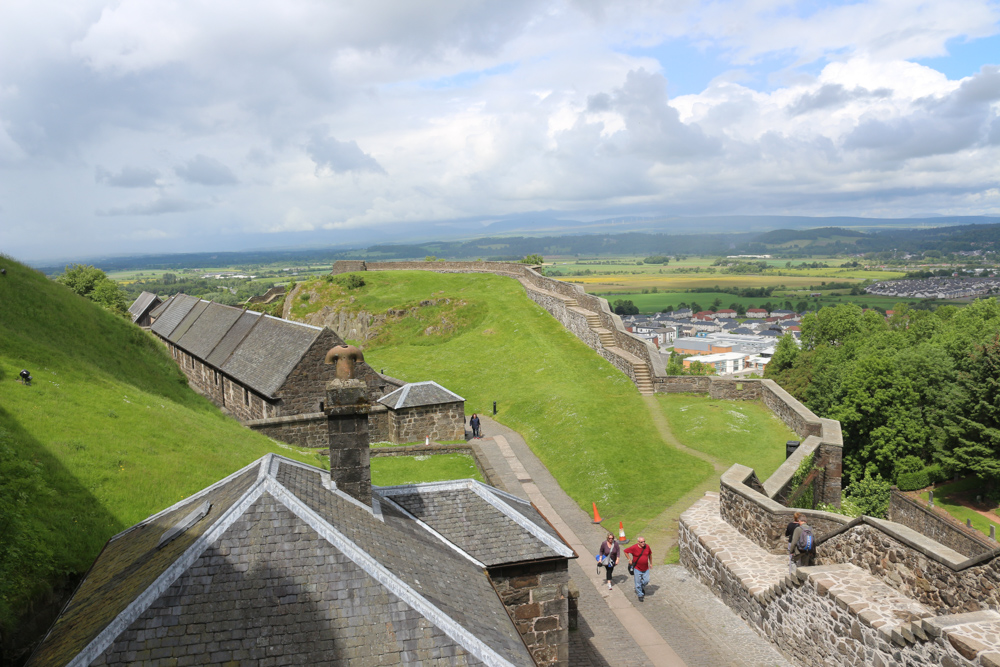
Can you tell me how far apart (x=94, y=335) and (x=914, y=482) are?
1809 inches

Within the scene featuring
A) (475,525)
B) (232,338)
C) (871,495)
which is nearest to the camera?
(475,525)

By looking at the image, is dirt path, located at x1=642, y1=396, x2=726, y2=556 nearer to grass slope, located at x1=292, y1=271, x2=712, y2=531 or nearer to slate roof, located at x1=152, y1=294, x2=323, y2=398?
grass slope, located at x1=292, y1=271, x2=712, y2=531

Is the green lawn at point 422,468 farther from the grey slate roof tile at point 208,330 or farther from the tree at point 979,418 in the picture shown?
the tree at point 979,418

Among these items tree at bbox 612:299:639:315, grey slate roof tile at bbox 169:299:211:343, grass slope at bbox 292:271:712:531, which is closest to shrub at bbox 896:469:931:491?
grass slope at bbox 292:271:712:531

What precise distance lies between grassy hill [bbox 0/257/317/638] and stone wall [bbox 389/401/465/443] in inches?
226

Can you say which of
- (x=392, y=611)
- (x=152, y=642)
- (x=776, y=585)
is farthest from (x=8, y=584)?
(x=776, y=585)

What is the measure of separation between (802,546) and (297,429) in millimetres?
18799

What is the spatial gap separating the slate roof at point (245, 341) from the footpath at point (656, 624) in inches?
593

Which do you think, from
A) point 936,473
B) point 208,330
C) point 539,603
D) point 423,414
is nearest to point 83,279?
point 208,330

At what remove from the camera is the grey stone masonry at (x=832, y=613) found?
8812 mm

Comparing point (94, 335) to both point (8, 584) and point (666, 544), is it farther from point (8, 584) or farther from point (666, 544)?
point (666, 544)

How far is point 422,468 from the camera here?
23016 millimetres

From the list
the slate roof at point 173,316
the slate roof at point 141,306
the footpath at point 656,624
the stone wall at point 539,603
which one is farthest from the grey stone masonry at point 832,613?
the slate roof at point 141,306

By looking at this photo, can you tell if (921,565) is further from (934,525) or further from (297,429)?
(934,525)
